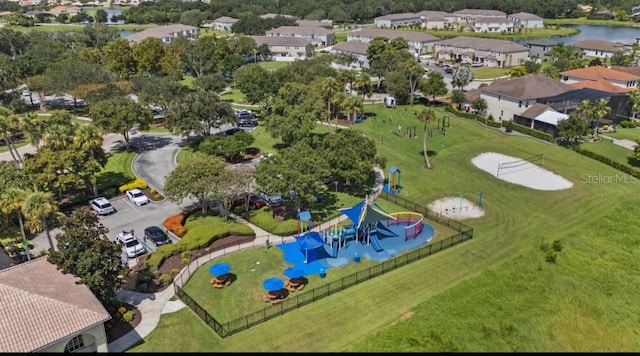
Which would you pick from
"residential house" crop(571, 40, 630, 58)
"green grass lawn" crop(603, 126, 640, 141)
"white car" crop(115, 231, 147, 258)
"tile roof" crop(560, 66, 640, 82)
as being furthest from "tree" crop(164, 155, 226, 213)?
"residential house" crop(571, 40, 630, 58)

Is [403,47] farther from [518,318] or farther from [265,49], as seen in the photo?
[518,318]

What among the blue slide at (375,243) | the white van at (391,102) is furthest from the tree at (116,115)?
the white van at (391,102)

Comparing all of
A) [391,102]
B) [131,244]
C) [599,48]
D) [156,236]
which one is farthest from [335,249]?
[599,48]

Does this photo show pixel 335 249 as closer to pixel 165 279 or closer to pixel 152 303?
pixel 165 279

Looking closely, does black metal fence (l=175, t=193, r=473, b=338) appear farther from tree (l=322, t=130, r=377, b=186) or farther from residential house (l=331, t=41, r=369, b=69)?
residential house (l=331, t=41, r=369, b=69)

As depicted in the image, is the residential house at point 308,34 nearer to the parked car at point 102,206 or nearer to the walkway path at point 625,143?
the walkway path at point 625,143

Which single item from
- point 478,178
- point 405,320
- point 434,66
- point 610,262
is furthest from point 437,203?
point 434,66

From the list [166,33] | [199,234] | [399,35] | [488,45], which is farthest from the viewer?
[166,33]
